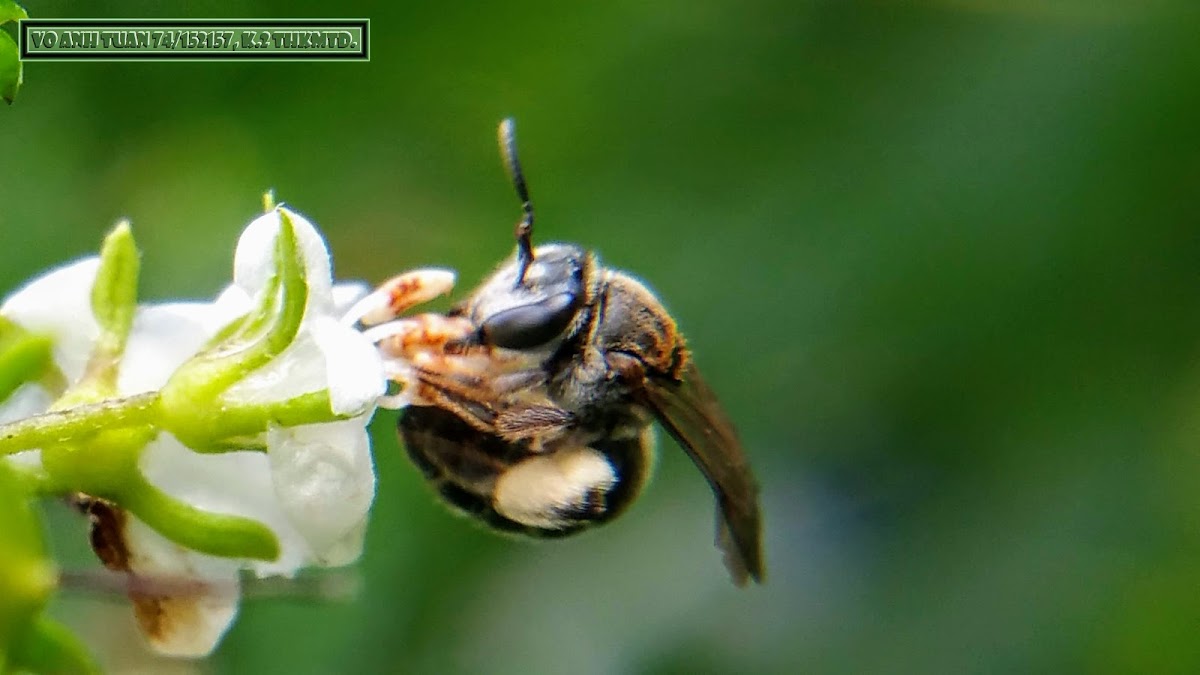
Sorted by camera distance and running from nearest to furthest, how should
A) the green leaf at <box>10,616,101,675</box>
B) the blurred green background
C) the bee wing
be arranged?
the green leaf at <box>10,616,101,675</box> → the bee wing → the blurred green background

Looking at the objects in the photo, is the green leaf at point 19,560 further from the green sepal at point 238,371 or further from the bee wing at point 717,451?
the bee wing at point 717,451

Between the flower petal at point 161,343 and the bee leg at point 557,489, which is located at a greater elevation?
A: the flower petal at point 161,343

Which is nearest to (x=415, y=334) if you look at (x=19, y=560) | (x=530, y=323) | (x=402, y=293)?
(x=402, y=293)

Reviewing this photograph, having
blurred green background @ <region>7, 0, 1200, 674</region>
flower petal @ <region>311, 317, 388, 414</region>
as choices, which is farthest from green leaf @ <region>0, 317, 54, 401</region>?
blurred green background @ <region>7, 0, 1200, 674</region>

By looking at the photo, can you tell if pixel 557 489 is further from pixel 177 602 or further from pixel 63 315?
pixel 63 315

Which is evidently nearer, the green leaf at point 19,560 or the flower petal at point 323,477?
the green leaf at point 19,560

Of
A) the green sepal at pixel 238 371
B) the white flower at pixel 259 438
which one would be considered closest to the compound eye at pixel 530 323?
the white flower at pixel 259 438

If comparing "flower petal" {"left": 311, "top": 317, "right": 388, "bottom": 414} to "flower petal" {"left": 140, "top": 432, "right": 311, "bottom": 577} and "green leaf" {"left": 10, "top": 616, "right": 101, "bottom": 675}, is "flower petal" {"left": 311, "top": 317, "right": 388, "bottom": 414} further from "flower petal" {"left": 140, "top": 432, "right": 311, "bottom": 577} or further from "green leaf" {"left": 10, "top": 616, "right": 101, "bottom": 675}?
"green leaf" {"left": 10, "top": 616, "right": 101, "bottom": 675}

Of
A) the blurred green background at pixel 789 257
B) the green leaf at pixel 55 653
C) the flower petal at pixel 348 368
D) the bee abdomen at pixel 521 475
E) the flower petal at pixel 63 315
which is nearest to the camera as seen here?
the green leaf at pixel 55 653
